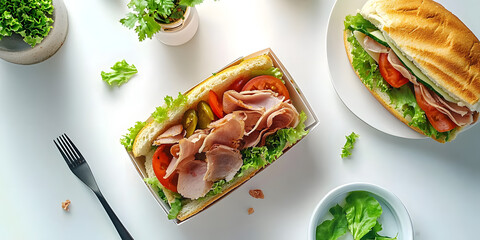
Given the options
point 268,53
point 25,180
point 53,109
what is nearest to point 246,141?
point 268,53

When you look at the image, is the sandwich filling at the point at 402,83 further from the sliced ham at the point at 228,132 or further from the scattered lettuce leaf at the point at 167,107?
the scattered lettuce leaf at the point at 167,107

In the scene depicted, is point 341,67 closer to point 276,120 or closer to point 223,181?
point 276,120

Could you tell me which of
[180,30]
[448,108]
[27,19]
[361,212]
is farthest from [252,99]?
[27,19]

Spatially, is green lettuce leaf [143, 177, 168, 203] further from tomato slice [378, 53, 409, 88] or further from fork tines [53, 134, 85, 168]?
tomato slice [378, 53, 409, 88]

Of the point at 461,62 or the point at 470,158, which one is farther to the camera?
the point at 470,158

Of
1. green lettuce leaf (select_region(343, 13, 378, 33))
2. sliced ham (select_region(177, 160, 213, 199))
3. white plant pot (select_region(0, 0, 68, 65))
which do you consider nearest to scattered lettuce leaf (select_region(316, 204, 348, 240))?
sliced ham (select_region(177, 160, 213, 199))

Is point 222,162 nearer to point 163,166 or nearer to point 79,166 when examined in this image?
point 163,166

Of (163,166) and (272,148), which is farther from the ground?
(163,166)
